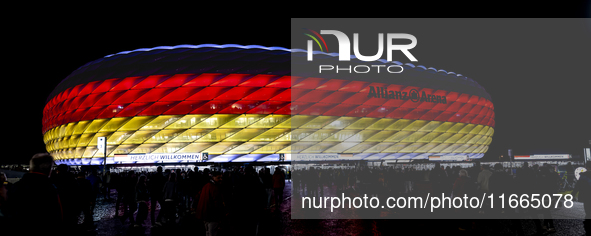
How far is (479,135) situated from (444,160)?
898 cm

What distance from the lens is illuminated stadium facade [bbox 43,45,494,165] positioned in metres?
35.2

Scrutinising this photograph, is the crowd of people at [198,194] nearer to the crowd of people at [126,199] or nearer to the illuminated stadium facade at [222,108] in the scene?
the crowd of people at [126,199]

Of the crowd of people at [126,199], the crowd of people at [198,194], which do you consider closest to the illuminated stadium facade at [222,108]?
the crowd of people at [126,199]

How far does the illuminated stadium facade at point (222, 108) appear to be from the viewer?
35250 mm

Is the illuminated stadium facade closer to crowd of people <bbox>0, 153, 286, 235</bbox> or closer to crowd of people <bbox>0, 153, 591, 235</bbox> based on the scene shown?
crowd of people <bbox>0, 153, 286, 235</bbox>

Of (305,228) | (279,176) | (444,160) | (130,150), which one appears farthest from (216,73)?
(444,160)

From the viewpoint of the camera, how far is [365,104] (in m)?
38.6

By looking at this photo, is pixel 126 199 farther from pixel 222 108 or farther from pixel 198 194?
pixel 222 108

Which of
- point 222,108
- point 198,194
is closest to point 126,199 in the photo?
point 198,194

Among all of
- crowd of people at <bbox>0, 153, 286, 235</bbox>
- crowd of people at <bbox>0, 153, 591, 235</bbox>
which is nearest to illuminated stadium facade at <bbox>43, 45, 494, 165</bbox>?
crowd of people at <bbox>0, 153, 286, 235</bbox>

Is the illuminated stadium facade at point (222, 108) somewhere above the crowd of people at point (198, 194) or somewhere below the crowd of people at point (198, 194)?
above

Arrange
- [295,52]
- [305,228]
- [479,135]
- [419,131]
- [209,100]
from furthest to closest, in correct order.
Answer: [479,135] → [419,131] → [295,52] → [209,100] → [305,228]

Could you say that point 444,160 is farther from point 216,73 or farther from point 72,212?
point 72,212

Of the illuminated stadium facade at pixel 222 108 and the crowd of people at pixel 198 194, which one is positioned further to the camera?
the illuminated stadium facade at pixel 222 108
